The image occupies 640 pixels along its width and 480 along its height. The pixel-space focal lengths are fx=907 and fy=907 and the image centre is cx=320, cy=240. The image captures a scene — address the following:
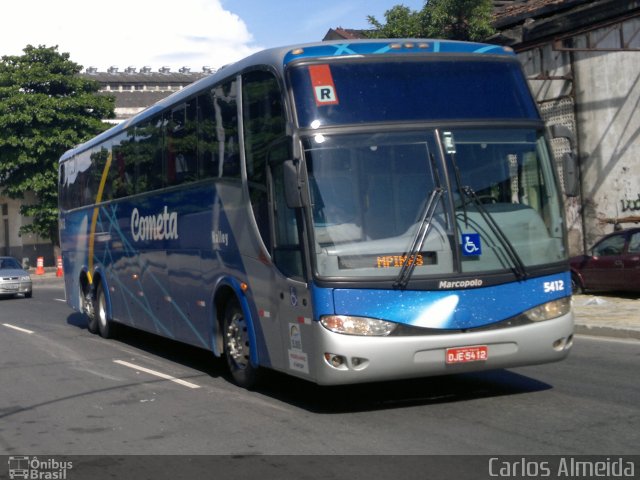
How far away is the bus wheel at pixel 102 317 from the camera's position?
15.9 meters

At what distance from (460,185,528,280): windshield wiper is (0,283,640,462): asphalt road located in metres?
1.24

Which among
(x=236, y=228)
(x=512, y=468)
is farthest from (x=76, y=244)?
(x=512, y=468)

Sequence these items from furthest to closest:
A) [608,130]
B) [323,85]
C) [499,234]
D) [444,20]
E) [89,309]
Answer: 1. [444,20]
2. [608,130]
3. [89,309]
4. [323,85]
5. [499,234]

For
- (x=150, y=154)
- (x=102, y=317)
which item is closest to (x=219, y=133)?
(x=150, y=154)

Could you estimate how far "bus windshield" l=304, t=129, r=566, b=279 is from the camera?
7.80 metres

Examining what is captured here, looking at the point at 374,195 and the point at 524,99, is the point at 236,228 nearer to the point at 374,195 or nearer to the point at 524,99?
the point at 374,195

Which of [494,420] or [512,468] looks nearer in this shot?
[512,468]

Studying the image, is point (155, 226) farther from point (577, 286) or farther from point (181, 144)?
point (577, 286)

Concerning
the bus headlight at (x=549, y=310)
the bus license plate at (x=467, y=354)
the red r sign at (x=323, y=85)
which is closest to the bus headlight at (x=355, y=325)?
the bus license plate at (x=467, y=354)

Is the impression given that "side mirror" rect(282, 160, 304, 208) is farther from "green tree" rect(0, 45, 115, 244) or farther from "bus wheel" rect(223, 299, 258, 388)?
"green tree" rect(0, 45, 115, 244)

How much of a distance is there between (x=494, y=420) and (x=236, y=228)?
347 centimetres

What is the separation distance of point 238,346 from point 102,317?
6840mm

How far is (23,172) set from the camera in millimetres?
47656

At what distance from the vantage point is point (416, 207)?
790 centimetres
